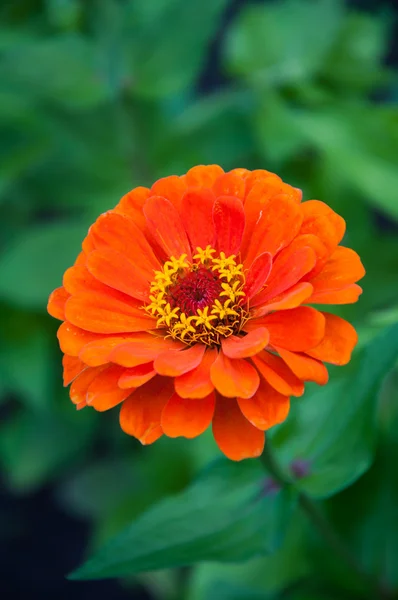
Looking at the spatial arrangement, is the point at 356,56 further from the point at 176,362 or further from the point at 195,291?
the point at 176,362

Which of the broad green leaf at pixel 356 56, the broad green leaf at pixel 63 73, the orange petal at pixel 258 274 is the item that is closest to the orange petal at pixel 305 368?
the orange petal at pixel 258 274

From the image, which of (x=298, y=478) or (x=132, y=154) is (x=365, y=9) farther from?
(x=298, y=478)

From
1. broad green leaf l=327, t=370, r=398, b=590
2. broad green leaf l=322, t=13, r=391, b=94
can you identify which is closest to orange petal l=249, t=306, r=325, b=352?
broad green leaf l=327, t=370, r=398, b=590

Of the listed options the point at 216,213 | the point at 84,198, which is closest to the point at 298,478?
the point at 216,213

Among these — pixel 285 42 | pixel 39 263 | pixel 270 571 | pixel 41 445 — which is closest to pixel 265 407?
pixel 270 571

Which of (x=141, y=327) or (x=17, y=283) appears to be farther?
(x=17, y=283)

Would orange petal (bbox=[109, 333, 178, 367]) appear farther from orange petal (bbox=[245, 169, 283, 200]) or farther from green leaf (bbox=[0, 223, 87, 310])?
green leaf (bbox=[0, 223, 87, 310])

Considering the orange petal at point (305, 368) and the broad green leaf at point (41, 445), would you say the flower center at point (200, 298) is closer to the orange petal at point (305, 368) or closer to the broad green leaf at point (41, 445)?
the orange petal at point (305, 368)

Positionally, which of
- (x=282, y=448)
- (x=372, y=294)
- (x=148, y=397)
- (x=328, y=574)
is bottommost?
(x=328, y=574)
